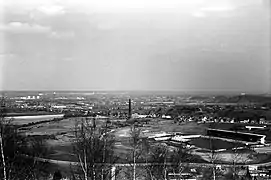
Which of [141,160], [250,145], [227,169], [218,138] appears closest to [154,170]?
[141,160]

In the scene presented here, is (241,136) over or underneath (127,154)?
underneath

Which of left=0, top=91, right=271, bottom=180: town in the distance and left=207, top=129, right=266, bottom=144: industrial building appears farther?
left=207, top=129, right=266, bottom=144: industrial building

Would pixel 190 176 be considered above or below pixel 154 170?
below

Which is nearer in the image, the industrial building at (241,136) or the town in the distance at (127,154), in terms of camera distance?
the town in the distance at (127,154)

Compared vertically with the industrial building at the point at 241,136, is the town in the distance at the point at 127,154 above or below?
above

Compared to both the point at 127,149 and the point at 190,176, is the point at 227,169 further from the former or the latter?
the point at 127,149

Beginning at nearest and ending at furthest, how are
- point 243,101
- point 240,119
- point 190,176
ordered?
point 190,176, point 240,119, point 243,101

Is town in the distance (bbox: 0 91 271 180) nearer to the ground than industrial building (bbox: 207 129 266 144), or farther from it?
farther from it

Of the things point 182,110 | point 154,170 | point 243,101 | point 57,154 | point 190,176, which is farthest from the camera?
point 243,101

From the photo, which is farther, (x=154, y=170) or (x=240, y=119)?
(x=240, y=119)

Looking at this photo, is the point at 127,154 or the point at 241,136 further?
the point at 241,136
